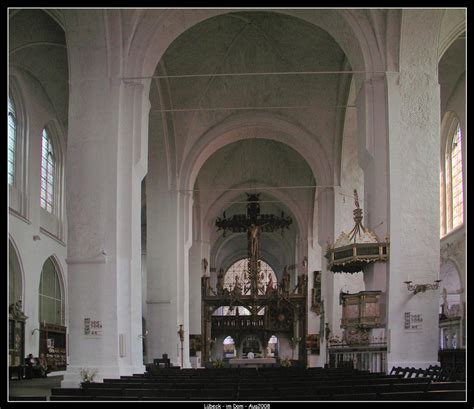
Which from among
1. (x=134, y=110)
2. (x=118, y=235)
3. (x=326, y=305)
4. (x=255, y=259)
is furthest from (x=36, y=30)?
(x=255, y=259)

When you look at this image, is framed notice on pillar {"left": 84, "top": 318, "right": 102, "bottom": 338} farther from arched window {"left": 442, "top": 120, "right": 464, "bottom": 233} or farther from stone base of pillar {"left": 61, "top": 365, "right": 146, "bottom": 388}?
arched window {"left": 442, "top": 120, "right": 464, "bottom": 233}

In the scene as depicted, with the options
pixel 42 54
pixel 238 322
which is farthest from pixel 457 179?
pixel 42 54

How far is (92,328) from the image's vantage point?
18938 millimetres

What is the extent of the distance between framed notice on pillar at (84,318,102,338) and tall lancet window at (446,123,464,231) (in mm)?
17088

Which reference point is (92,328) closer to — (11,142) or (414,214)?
(414,214)

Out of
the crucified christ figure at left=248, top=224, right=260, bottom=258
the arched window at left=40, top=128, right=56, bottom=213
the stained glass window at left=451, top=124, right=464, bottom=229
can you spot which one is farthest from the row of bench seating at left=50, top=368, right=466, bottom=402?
the crucified christ figure at left=248, top=224, right=260, bottom=258

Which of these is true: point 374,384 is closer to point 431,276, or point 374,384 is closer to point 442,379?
point 442,379

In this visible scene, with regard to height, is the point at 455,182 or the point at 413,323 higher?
the point at 455,182

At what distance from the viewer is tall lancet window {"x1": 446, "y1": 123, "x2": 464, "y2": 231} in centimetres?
3086

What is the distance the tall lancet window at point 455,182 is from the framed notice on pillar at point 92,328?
673 inches

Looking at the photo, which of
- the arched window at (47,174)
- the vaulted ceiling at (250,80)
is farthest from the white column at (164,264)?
the arched window at (47,174)

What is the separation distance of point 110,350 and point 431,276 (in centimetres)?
839

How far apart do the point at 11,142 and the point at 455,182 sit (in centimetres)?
1785

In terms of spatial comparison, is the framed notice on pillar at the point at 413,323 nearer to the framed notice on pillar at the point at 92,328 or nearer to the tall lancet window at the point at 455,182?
the framed notice on pillar at the point at 92,328
